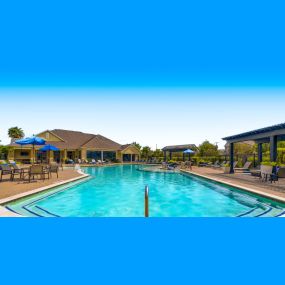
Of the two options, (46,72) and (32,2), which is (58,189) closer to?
(46,72)

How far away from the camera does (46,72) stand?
9445 millimetres

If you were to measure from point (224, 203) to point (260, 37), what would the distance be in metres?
6.38

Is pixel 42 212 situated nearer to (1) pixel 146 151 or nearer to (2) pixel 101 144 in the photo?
(2) pixel 101 144

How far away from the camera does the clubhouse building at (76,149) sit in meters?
35.1

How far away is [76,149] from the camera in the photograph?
37.4 metres

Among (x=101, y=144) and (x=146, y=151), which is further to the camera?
(x=146, y=151)

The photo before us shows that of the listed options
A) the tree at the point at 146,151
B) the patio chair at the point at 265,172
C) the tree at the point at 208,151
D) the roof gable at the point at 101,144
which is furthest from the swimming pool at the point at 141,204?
the tree at the point at 146,151

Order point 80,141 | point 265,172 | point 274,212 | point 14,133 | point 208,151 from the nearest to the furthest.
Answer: point 274,212
point 265,172
point 208,151
point 80,141
point 14,133

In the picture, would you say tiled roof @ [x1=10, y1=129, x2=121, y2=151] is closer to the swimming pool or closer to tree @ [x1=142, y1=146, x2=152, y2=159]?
tree @ [x1=142, y1=146, x2=152, y2=159]

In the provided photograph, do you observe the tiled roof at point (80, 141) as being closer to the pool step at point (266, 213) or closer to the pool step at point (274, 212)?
the pool step at point (266, 213)

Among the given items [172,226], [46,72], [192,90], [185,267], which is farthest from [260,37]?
[46,72]

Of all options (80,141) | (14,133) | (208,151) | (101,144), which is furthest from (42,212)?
(14,133)

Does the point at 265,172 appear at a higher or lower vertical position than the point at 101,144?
lower

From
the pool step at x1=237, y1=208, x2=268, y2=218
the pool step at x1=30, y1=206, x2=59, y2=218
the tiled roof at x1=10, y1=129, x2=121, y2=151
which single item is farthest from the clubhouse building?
the pool step at x1=237, y1=208, x2=268, y2=218
